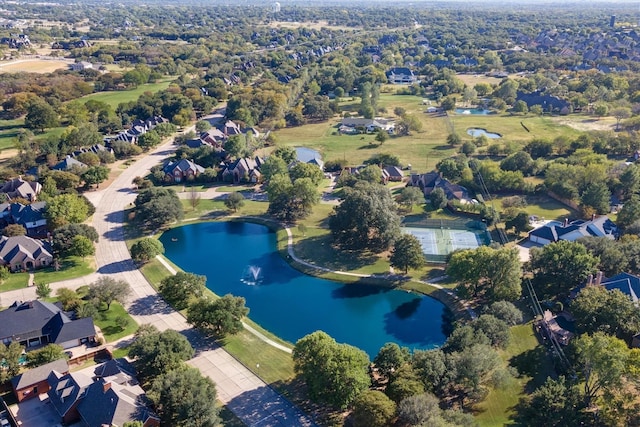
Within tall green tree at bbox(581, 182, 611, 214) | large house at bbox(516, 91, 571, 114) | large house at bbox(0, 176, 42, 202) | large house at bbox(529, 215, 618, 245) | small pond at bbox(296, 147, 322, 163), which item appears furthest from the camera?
large house at bbox(516, 91, 571, 114)

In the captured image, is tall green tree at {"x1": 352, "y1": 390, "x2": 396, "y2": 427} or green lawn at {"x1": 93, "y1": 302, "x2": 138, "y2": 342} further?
green lawn at {"x1": 93, "y1": 302, "x2": 138, "y2": 342}

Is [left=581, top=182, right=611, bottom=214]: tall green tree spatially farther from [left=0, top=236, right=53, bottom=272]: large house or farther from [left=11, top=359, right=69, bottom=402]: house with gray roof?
[left=0, top=236, right=53, bottom=272]: large house

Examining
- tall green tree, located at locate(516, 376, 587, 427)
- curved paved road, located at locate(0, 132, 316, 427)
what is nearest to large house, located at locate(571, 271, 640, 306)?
tall green tree, located at locate(516, 376, 587, 427)

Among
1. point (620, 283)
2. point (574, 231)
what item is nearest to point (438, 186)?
point (574, 231)

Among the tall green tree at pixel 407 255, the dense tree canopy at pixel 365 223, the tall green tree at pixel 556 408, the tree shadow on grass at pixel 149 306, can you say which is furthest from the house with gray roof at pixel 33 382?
the tall green tree at pixel 556 408

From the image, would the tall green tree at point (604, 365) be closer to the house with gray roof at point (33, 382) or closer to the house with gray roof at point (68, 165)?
the house with gray roof at point (33, 382)
